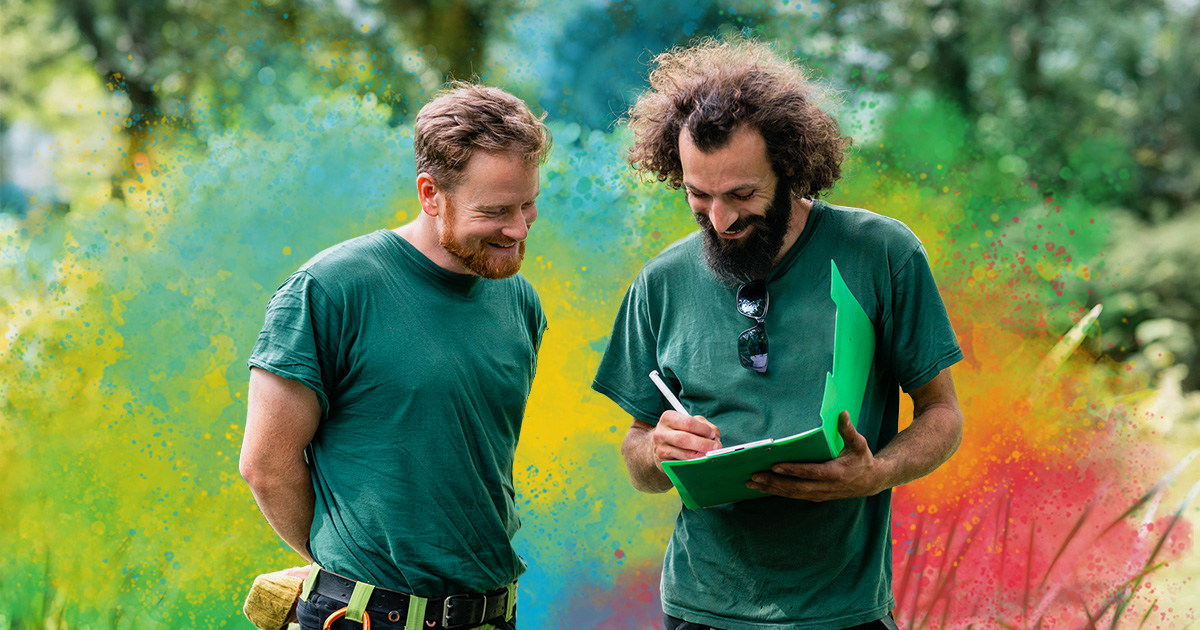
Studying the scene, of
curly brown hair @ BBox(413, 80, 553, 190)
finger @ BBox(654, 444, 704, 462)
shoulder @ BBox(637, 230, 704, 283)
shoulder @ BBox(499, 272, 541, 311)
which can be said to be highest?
curly brown hair @ BBox(413, 80, 553, 190)

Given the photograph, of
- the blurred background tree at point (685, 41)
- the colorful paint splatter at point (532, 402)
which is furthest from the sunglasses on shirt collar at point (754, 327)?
the blurred background tree at point (685, 41)

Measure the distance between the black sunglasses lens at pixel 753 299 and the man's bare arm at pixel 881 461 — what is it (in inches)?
12.3

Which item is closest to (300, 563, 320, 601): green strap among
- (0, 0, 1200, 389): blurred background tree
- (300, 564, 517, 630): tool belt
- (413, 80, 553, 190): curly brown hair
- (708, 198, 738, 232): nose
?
(300, 564, 517, 630): tool belt

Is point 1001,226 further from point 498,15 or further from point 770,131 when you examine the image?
point 498,15

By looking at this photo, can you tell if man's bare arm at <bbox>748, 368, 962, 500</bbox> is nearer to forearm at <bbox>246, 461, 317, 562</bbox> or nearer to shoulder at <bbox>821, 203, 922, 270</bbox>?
shoulder at <bbox>821, 203, 922, 270</bbox>

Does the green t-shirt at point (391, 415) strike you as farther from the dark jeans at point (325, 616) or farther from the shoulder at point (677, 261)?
the shoulder at point (677, 261)

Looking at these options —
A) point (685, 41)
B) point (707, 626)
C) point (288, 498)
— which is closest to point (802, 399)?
point (707, 626)

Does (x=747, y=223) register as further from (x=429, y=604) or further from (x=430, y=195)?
(x=429, y=604)

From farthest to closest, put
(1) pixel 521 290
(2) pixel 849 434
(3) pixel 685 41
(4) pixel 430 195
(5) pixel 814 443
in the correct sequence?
(3) pixel 685 41, (1) pixel 521 290, (4) pixel 430 195, (2) pixel 849 434, (5) pixel 814 443

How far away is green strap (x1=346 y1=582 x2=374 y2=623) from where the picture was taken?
1615 mm

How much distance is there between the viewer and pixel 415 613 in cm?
163

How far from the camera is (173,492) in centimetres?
340

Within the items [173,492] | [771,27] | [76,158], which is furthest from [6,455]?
[771,27]

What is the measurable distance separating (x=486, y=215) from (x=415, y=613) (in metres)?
0.74
